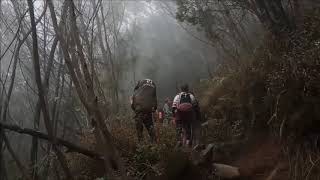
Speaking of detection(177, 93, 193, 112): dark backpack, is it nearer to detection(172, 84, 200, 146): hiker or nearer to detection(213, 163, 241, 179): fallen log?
detection(172, 84, 200, 146): hiker

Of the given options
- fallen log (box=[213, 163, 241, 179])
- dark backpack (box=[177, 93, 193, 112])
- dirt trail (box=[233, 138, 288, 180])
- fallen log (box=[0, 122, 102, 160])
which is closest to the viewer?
fallen log (box=[0, 122, 102, 160])

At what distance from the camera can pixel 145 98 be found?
29.1 feet

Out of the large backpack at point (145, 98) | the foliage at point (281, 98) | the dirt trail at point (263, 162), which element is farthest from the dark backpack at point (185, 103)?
the dirt trail at point (263, 162)

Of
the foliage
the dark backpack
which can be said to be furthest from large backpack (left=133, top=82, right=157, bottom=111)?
the foliage

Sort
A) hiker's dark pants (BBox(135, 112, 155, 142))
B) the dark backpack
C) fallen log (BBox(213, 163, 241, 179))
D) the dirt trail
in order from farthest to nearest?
1. the dark backpack
2. hiker's dark pants (BBox(135, 112, 155, 142))
3. fallen log (BBox(213, 163, 241, 179))
4. the dirt trail

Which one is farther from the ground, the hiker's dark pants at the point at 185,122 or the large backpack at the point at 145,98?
the large backpack at the point at 145,98

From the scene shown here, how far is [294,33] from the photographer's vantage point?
29.3ft

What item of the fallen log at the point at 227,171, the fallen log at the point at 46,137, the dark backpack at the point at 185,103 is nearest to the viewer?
the fallen log at the point at 46,137

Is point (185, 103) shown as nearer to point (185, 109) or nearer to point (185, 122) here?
point (185, 109)

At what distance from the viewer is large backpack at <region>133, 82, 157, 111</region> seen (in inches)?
349

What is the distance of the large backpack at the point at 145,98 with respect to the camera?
349 inches

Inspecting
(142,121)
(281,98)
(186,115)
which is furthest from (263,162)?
(142,121)

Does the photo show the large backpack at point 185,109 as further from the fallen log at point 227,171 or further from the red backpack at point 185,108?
the fallen log at point 227,171

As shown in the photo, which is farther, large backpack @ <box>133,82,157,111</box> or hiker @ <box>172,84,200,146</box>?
hiker @ <box>172,84,200,146</box>
